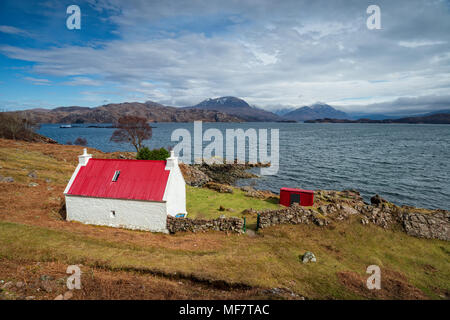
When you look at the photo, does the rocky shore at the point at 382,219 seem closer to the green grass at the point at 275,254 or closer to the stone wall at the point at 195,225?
the green grass at the point at 275,254

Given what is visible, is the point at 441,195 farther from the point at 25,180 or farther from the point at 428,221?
the point at 25,180

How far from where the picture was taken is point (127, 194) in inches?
927

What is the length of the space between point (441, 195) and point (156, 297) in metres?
57.3

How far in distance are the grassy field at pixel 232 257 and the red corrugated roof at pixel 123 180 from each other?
355cm

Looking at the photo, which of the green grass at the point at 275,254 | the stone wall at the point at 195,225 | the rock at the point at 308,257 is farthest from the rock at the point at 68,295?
the rock at the point at 308,257

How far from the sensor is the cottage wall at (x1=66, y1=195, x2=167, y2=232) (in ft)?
75.8

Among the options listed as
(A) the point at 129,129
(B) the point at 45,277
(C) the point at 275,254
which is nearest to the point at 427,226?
(C) the point at 275,254

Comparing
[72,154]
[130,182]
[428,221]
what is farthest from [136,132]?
[428,221]

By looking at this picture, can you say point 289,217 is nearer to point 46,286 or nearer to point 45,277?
point 46,286

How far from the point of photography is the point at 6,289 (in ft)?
38.1

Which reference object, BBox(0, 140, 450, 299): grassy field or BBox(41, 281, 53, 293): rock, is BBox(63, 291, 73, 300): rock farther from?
BBox(41, 281, 53, 293): rock

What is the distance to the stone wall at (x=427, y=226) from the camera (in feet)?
69.5

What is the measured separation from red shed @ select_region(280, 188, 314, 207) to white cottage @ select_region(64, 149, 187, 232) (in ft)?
51.9

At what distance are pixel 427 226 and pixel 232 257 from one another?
1926cm
